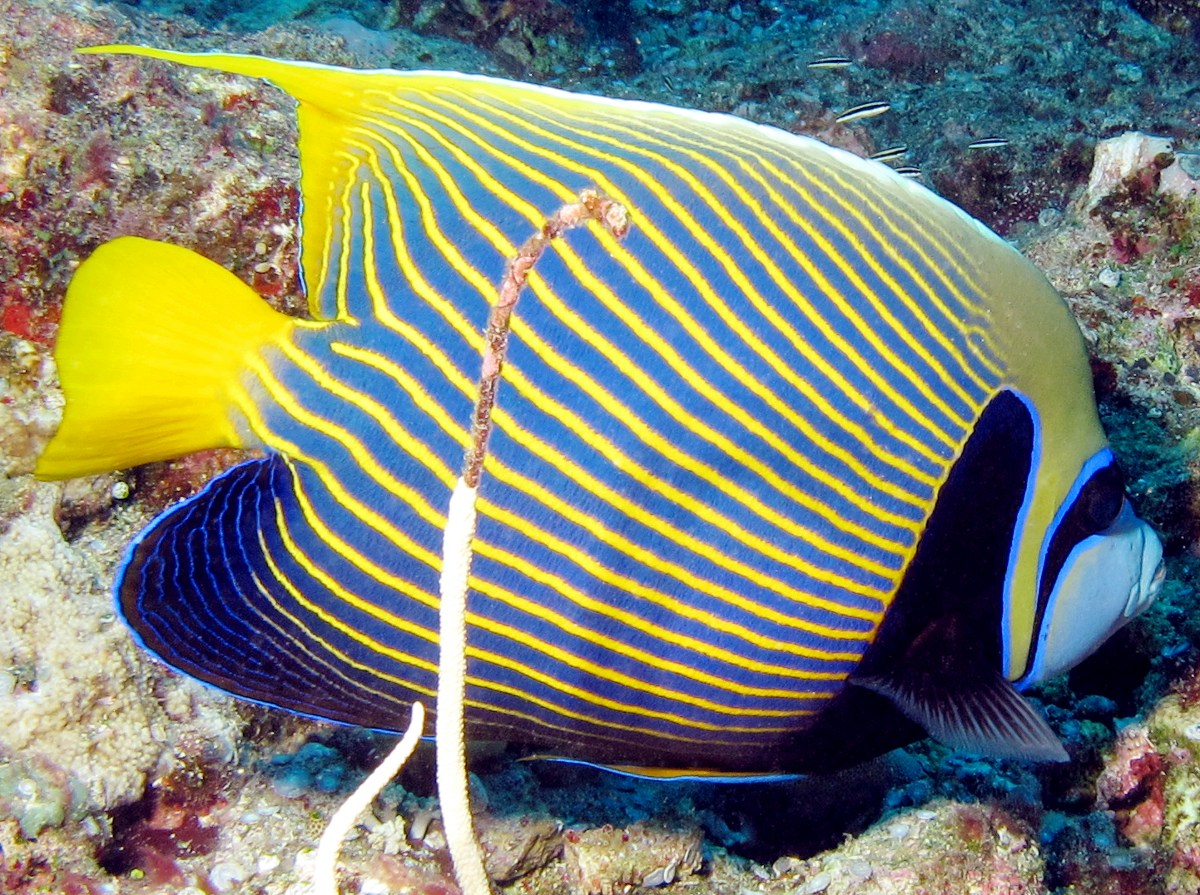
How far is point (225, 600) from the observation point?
1.35 metres

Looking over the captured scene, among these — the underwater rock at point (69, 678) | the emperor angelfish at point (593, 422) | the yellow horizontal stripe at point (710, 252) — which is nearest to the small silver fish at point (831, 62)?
the emperor angelfish at point (593, 422)

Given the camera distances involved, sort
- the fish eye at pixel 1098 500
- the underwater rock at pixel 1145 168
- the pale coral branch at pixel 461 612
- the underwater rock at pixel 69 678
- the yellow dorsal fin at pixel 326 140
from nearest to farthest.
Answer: the pale coral branch at pixel 461 612 → the yellow dorsal fin at pixel 326 140 → the fish eye at pixel 1098 500 → the underwater rock at pixel 69 678 → the underwater rock at pixel 1145 168

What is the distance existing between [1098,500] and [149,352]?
156 centimetres

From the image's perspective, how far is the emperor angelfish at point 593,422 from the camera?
48.4 inches

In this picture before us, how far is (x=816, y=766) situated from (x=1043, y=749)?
1.35ft

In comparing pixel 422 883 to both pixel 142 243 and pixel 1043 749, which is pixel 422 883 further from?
pixel 142 243

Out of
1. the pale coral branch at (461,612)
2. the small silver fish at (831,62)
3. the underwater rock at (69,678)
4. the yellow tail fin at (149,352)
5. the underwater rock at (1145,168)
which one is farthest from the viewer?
the small silver fish at (831,62)

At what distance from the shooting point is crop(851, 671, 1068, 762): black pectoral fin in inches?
61.7

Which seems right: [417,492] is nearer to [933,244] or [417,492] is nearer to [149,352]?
[149,352]

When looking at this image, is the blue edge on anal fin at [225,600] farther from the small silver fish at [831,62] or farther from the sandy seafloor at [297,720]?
the small silver fish at [831,62]

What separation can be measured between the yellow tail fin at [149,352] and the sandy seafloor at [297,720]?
3.06ft

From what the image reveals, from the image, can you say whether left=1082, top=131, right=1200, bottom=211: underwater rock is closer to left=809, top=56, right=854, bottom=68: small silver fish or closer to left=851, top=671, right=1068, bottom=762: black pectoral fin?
left=851, top=671, right=1068, bottom=762: black pectoral fin

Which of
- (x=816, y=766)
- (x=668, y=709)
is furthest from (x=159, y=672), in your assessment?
(x=816, y=766)

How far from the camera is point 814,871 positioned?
2.39 m
